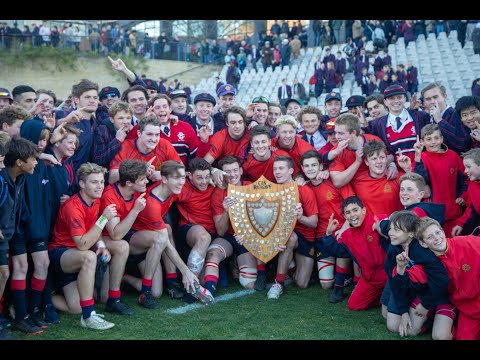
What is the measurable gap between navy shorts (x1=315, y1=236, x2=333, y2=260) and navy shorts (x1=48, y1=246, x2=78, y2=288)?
9.14 feet

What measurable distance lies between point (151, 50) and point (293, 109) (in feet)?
71.6

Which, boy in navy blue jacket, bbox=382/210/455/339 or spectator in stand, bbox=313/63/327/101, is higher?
spectator in stand, bbox=313/63/327/101

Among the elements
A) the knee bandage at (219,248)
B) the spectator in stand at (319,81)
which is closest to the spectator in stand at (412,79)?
the spectator in stand at (319,81)

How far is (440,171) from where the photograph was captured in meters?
6.22

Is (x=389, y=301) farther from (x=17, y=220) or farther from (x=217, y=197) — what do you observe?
(x=17, y=220)

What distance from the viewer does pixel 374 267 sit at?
590 cm

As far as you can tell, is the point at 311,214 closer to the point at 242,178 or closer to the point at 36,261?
the point at 242,178

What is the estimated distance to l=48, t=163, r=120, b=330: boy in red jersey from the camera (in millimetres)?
5438

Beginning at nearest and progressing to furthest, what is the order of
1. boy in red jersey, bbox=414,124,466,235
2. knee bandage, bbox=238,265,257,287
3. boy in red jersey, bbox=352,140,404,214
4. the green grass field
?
the green grass field
boy in red jersey, bbox=414,124,466,235
boy in red jersey, bbox=352,140,404,214
knee bandage, bbox=238,265,257,287

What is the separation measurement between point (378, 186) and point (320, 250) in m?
1.04

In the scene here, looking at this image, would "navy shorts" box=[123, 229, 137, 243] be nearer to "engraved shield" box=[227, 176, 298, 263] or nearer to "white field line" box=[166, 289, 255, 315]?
"white field line" box=[166, 289, 255, 315]

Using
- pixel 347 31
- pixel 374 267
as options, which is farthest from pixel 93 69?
pixel 374 267

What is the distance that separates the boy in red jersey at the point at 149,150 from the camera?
6430 mm

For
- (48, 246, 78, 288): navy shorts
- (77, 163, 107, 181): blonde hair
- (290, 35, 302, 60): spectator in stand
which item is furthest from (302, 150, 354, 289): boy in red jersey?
(290, 35, 302, 60): spectator in stand
